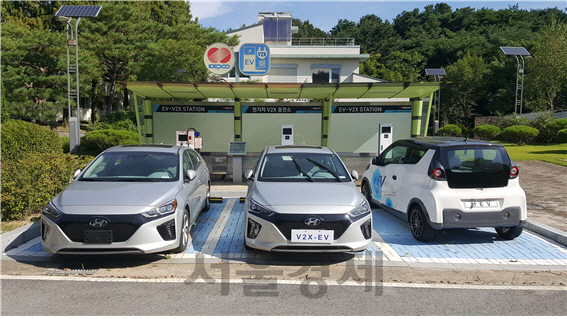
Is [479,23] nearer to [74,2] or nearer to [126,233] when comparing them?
[74,2]

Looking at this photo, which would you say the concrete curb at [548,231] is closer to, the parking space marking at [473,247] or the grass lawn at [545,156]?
the parking space marking at [473,247]

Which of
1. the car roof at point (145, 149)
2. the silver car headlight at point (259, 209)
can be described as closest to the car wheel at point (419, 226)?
the silver car headlight at point (259, 209)

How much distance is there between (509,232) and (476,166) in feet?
4.64

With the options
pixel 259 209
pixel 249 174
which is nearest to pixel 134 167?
pixel 249 174

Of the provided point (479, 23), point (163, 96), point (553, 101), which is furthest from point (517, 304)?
point (479, 23)

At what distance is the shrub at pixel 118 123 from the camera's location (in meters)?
24.8

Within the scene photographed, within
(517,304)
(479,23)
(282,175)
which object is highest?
(479,23)

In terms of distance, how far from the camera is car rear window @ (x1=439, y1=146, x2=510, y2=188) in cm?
605

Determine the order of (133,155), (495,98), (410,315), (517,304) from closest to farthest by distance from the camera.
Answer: (410,315), (517,304), (133,155), (495,98)

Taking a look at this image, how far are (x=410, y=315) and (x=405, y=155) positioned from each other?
3773mm

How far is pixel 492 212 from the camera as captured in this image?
599 cm

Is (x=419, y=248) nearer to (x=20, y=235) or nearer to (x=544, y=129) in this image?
(x=20, y=235)

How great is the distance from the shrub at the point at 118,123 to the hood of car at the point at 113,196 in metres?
20.0

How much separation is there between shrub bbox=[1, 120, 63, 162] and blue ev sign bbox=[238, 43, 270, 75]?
6996 mm
